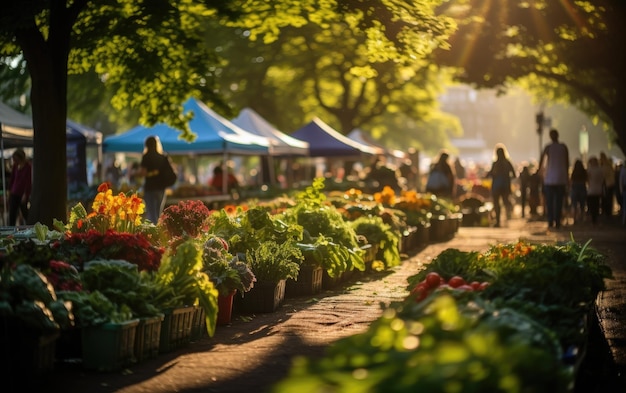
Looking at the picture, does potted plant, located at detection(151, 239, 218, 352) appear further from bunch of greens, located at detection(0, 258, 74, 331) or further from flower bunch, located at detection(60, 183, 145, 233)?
flower bunch, located at detection(60, 183, 145, 233)

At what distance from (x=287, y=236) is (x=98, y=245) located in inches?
171

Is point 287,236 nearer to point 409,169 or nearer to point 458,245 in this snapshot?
point 458,245

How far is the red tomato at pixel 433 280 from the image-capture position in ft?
31.3

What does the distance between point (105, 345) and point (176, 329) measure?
1109mm

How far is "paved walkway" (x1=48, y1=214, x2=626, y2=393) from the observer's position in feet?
26.8

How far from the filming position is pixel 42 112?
16.0 meters

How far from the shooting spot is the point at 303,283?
46.0 feet

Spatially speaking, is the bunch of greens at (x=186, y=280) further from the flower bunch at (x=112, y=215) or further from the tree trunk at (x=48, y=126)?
the tree trunk at (x=48, y=126)

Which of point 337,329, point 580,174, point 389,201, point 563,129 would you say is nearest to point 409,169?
point 580,174

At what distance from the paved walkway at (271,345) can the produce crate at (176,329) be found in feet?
0.41

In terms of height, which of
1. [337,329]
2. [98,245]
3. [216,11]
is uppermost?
[216,11]

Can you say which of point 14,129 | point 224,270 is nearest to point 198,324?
point 224,270

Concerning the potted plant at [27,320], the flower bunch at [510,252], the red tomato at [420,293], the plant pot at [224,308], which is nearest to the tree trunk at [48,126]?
the plant pot at [224,308]

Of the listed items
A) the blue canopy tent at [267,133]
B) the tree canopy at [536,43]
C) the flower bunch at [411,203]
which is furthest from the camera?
the blue canopy tent at [267,133]
